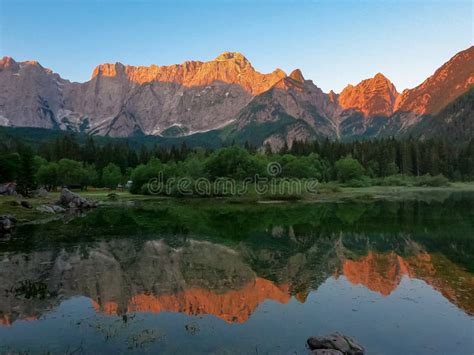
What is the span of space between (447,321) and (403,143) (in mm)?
165870

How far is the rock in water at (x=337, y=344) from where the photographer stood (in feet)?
50.2

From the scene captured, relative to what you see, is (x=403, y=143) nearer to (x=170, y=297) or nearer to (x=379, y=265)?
(x=379, y=265)

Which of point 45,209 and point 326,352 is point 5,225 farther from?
point 326,352

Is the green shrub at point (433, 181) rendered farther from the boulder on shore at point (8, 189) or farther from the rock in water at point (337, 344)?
the rock in water at point (337, 344)

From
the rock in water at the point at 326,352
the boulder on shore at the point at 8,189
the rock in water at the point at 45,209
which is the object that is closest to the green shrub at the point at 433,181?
the rock in water at the point at 45,209

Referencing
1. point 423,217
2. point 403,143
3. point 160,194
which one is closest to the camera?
point 423,217

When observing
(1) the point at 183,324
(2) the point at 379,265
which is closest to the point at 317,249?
(2) the point at 379,265

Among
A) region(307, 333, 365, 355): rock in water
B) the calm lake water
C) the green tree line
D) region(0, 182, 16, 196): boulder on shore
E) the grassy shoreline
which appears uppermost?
the green tree line

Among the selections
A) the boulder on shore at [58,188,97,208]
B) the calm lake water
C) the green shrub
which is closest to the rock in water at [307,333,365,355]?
the calm lake water

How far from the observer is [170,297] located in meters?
23.5

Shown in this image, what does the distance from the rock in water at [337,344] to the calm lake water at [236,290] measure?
0.77m

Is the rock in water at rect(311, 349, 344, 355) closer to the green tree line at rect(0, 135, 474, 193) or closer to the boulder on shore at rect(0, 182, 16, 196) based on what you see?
the boulder on shore at rect(0, 182, 16, 196)

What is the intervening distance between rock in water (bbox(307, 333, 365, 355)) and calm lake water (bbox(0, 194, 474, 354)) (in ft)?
2.53

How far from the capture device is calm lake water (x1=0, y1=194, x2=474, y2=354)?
17500mm
